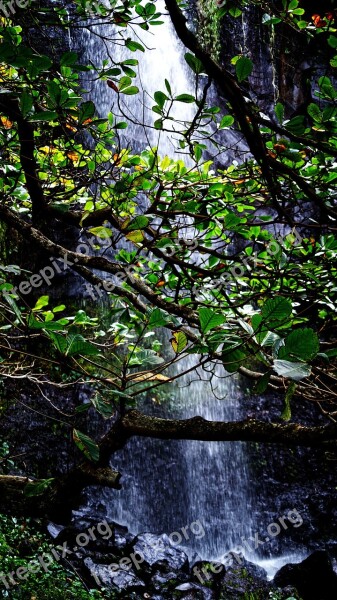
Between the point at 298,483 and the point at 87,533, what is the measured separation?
390cm

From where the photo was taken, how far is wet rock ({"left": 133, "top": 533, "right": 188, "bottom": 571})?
234 inches

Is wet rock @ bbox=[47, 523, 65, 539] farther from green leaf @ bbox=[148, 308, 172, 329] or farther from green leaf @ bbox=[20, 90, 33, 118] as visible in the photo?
green leaf @ bbox=[20, 90, 33, 118]

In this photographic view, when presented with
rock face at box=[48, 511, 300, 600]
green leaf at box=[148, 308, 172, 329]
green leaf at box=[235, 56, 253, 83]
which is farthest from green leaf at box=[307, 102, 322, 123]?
rock face at box=[48, 511, 300, 600]

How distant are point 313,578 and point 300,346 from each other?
246 inches

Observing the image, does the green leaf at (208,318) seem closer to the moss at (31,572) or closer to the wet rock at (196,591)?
the moss at (31,572)

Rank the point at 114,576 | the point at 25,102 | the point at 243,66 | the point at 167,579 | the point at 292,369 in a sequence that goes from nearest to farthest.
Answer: the point at 292,369 < the point at 243,66 < the point at 25,102 < the point at 114,576 < the point at 167,579

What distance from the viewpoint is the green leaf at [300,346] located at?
3.47 feet

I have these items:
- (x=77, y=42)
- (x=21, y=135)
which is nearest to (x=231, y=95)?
(x=21, y=135)

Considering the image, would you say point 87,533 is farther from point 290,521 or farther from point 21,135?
point 21,135

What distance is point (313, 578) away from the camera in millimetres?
6184

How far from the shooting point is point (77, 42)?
10172 millimetres
